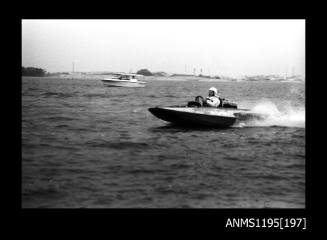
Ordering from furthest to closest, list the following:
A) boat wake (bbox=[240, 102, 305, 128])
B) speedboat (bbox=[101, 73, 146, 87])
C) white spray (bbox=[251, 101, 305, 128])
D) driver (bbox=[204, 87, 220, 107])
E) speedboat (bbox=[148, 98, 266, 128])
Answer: speedboat (bbox=[101, 73, 146, 87]) < white spray (bbox=[251, 101, 305, 128]) < boat wake (bbox=[240, 102, 305, 128]) < driver (bbox=[204, 87, 220, 107]) < speedboat (bbox=[148, 98, 266, 128])

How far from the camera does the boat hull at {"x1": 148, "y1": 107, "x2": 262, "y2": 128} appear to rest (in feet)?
46.1

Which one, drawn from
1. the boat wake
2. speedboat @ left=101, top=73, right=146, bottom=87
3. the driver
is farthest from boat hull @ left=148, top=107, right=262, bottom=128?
speedboat @ left=101, top=73, right=146, bottom=87

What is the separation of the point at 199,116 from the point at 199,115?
0.04 meters

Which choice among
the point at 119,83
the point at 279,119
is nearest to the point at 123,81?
the point at 119,83

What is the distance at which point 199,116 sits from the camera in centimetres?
1412

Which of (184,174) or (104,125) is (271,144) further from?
(104,125)

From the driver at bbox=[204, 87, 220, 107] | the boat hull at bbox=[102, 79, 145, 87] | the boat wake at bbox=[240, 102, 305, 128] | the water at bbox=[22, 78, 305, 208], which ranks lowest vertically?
the water at bbox=[22, 78, 305, 208]

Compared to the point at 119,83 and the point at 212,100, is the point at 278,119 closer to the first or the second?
the point at 212,100

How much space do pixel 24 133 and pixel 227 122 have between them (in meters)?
6.86

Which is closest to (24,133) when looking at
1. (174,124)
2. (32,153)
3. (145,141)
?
(32,153)

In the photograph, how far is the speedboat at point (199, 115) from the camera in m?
14.0

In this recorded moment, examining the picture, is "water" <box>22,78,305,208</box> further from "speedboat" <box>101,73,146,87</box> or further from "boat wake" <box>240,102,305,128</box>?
"speedboat" <box>101,73,146,87</box>

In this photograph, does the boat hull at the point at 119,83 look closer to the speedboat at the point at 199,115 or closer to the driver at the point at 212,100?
the speedboat at the point at 199,115

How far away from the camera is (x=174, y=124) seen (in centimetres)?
1532
